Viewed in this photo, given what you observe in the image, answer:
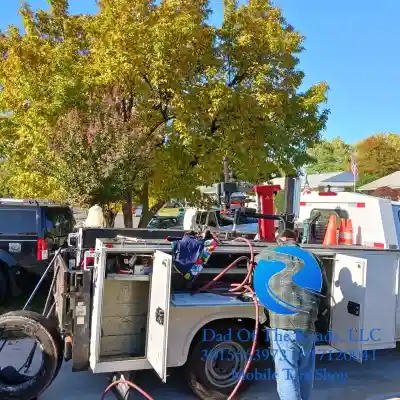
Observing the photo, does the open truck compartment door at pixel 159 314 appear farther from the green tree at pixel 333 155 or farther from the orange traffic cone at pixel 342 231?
the green tree at pixel 333 155

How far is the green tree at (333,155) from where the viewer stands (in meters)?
70.6

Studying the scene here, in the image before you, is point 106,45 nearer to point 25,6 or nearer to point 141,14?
point 141,14

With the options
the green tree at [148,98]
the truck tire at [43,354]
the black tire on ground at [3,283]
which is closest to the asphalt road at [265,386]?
the truck tire at [43,354]

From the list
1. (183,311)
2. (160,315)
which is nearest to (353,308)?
(183,311)

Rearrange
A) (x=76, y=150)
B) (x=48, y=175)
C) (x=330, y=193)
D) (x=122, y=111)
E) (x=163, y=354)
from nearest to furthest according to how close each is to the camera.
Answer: (x=163, y=354), (x=330, y=193), (x=76, y=150), (x=48, y=175), (x=122, y=111)

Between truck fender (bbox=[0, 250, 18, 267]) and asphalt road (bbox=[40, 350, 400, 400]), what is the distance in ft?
9.59

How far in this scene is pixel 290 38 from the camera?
12.9 metres

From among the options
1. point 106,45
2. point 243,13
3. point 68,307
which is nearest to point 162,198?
point 106,45

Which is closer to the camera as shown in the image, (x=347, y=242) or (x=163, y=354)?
(x=163, y=354)

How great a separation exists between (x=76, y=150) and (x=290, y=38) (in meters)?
6.98

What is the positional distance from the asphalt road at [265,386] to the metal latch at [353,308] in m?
0.98

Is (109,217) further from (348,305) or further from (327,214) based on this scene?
(348,305)

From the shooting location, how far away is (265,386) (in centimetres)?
514

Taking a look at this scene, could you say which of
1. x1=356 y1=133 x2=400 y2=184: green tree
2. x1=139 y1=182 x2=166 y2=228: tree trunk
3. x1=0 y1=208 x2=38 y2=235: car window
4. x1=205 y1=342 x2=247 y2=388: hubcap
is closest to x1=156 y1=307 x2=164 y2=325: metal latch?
x1=205 y1=342 x2=247 y2=388: hubcap
